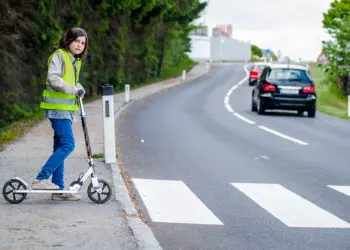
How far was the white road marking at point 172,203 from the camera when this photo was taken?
762 cm

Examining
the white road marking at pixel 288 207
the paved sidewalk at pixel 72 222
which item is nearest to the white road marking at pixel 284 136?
the white road marking at pixel 288 207

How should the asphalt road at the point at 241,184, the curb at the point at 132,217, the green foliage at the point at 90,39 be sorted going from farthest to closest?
1. the green foliage at the point at 90,39
2. the asphalt road at the point at 241,184
3. the curb at the point at 132,217

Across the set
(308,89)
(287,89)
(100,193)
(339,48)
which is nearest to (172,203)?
(100,193)

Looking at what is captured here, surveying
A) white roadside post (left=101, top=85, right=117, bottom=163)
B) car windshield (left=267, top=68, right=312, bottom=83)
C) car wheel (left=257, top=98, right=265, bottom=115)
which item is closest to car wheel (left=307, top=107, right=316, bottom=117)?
car windshield (left=267, top=68, right=312, bottom=83)

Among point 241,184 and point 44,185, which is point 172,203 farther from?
point 241,184

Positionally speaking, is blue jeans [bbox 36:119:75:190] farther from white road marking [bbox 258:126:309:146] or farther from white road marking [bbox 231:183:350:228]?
white road marking [bbox 258:126:309:146]

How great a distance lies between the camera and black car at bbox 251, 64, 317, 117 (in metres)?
25.2

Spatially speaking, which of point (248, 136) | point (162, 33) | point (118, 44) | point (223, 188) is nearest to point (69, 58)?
point (223, 188)

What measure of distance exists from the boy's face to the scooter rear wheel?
1.39m

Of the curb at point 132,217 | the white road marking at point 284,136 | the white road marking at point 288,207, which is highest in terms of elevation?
the curb at point 132,217

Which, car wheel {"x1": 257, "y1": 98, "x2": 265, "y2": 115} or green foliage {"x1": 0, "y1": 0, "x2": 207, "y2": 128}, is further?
car wheel {"x1": 257, "y1": 98, "x2": 265, "y2": 115}

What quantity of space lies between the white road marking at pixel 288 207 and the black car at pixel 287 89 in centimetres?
1527

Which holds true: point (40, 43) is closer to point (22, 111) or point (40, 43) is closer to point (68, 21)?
point (22, 111)

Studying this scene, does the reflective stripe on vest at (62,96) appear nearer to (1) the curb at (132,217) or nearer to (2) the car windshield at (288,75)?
(1) the curb at (132,217)
